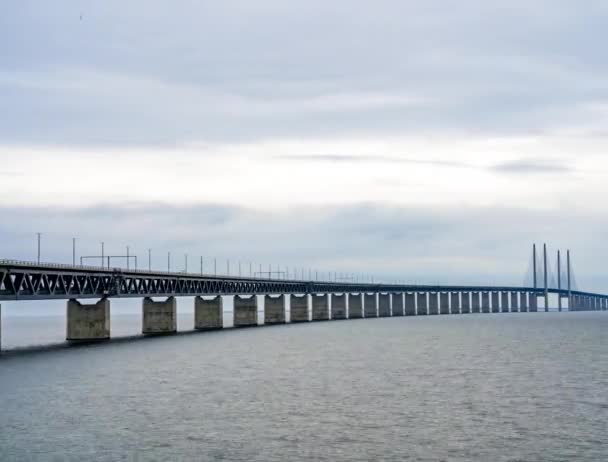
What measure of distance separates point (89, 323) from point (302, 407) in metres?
76.9

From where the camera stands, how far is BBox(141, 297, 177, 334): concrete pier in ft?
510

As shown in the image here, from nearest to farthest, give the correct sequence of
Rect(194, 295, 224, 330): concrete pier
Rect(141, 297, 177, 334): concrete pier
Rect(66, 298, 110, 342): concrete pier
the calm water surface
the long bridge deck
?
the calm water surface
the long bridge deck
Rect(66, 298, 110, 342): concrete pier
Rect(141, 297, 177, 334): concrete pier
Rect(194, 295, 224, 330): concrete pier

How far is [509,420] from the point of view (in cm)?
5147

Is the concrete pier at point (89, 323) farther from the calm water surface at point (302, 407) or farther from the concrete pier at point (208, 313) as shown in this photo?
the concrete pier at point (208, 313)

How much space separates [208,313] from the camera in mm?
186125

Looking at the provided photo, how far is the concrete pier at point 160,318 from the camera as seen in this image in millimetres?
155375

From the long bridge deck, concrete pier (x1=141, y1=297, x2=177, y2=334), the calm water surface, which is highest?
the long bridge deck

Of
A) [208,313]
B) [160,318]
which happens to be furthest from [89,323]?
[208,313]

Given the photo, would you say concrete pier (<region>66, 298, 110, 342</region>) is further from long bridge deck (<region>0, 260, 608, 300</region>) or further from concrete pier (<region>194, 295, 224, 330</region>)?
concrete pier (<region>194, 295, 224, 330</region>)

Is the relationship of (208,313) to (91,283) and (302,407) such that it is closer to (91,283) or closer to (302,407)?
(91,283)

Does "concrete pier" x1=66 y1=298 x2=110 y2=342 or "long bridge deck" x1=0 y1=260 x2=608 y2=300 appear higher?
"long bridge deck" x1=0 y1=260 x2=608 y2=300

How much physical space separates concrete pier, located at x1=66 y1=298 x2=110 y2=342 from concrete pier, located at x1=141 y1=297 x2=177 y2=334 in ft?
86.8

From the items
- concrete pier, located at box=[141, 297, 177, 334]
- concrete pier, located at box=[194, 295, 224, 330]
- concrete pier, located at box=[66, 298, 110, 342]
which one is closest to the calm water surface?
concrete pier, located at box=[66, 298, 110, 342]

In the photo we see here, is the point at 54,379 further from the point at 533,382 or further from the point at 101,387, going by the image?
the point at 533,382
